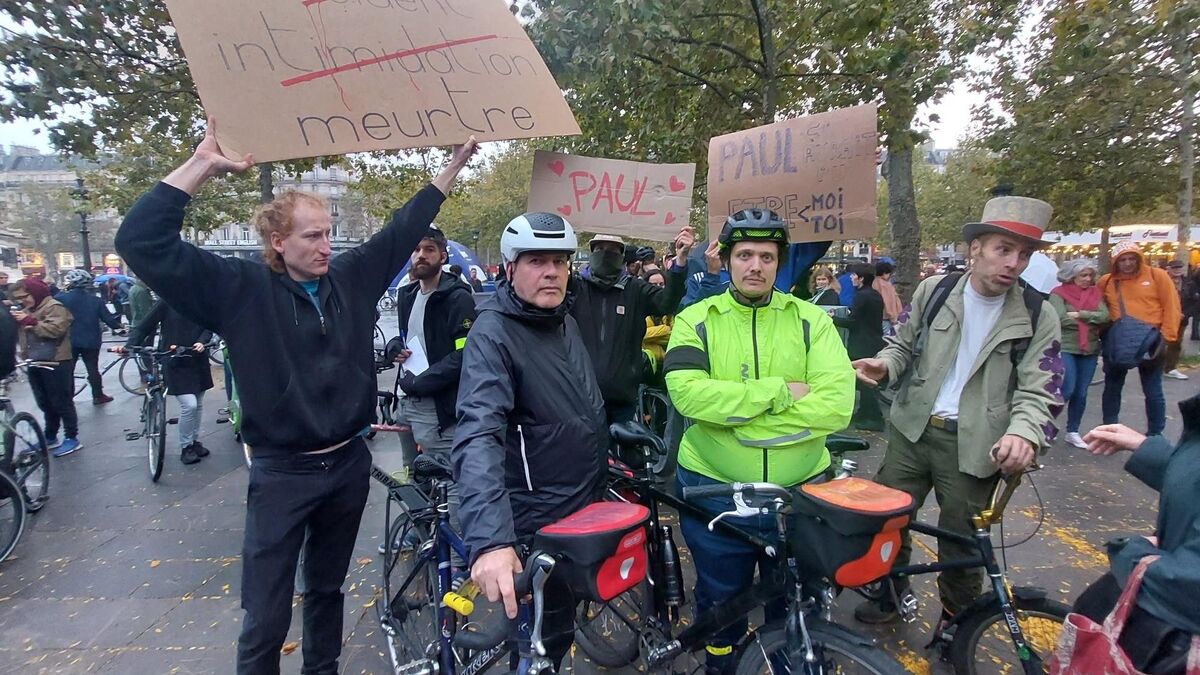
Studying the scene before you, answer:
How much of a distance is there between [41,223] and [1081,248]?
270 feet

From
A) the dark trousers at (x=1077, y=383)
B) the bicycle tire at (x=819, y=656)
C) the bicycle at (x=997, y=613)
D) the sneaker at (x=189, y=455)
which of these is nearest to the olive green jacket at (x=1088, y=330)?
the dark trousers at (x=1077, y=383)

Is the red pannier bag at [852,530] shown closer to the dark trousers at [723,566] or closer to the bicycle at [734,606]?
the bicycle at [734,606]

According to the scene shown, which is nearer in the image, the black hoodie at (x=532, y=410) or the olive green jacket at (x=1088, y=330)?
the black hoodie at (x=532, y=410)

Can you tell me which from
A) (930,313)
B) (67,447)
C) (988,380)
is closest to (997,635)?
(988,380)

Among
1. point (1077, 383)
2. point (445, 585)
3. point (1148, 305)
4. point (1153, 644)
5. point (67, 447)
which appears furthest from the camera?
point (67, 447)

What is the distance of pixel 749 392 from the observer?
7.33ft

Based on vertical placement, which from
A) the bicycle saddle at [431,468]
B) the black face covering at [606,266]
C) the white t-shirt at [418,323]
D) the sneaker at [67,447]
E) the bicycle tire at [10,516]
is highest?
the black face covering at [606,266]

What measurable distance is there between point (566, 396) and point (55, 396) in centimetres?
761

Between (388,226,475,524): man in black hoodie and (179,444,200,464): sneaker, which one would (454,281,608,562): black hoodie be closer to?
(388,226,475,524): man in black hoodie

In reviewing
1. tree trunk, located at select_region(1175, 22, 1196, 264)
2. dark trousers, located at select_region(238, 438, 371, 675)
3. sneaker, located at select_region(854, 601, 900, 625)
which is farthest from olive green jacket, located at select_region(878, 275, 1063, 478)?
tree trunk, located at select_region(1175, 22, 1196, 264)

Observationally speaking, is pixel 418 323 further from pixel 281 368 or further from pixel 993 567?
pixel 993 567

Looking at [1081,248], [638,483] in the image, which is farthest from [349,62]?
[1081,248]

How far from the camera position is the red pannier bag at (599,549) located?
1.81 metres

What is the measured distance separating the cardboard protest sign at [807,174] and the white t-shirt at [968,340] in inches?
31.2
